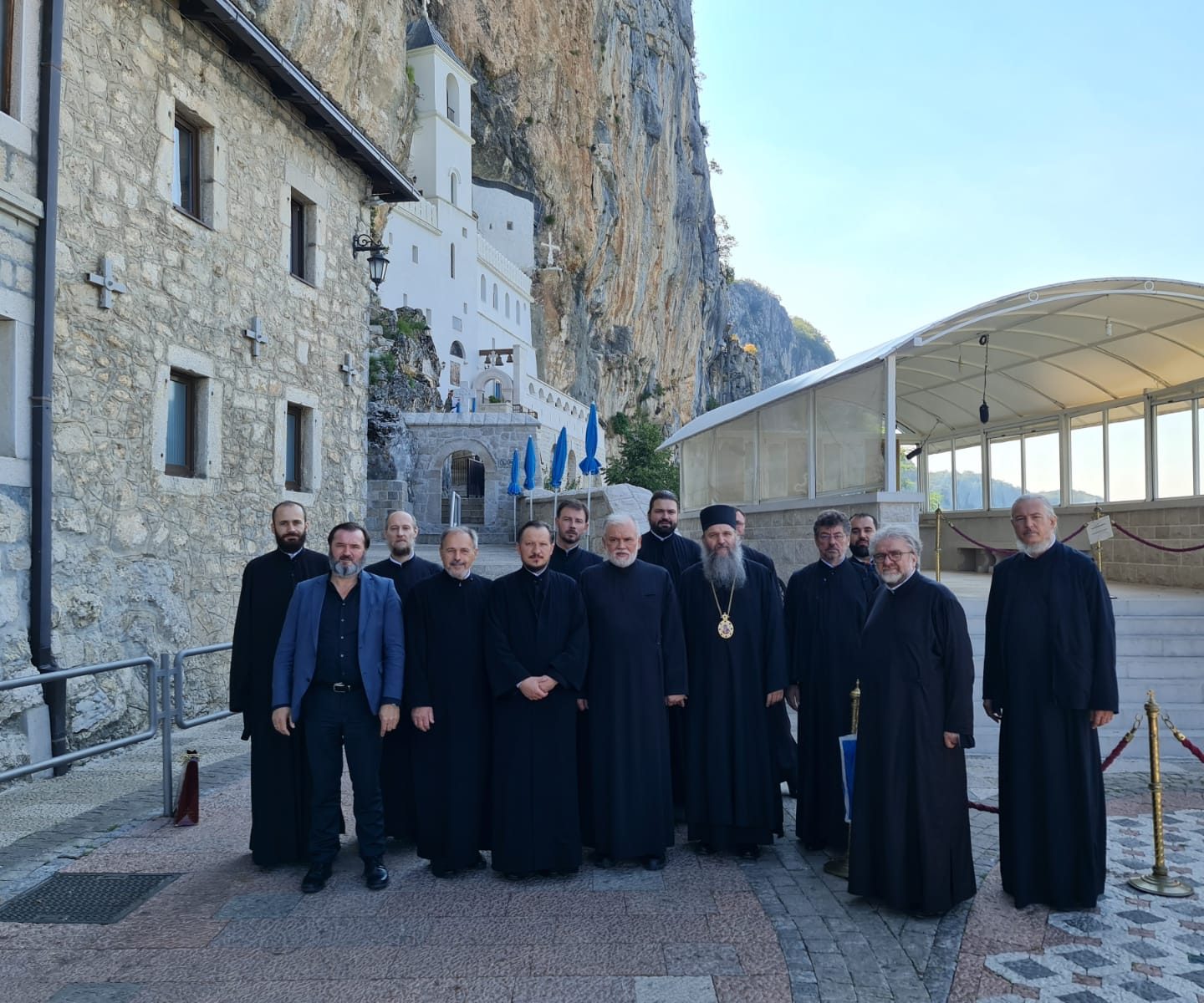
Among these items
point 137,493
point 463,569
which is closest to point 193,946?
point 463,569

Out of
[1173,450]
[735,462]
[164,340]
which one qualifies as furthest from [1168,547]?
[164,340]

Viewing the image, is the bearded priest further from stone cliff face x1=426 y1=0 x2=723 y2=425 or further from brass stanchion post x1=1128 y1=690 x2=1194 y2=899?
stone cliff face x1=426 y1=0 x2=723 y2=425

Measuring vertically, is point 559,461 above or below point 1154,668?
above

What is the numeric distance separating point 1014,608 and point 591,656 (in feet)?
6.98

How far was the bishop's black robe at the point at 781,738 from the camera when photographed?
222 inches

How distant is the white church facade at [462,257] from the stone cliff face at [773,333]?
79981 mm

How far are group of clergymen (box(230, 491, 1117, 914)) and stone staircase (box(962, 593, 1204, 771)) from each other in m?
3.36

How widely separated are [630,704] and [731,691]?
0.61m

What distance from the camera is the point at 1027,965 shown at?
151 inches

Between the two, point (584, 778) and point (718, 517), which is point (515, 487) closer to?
point (718, 517)

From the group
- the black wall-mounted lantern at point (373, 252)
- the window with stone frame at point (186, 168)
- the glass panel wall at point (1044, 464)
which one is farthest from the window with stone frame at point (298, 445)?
the glass panel wall at point (1044, 464)

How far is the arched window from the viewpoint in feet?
148

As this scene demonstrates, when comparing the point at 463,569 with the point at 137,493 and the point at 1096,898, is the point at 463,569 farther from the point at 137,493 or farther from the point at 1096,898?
the point at 137,493

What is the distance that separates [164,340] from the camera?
8570 millimetres
